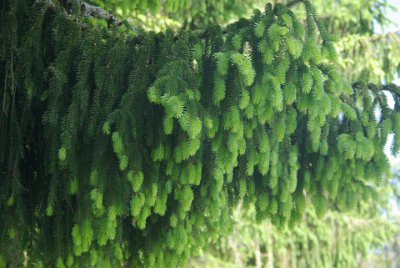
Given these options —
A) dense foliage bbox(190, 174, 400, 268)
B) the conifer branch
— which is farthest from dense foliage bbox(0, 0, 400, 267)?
dense foliage bbox(190, 174, 400, 268)

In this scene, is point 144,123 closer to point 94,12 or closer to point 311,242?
point 94,12

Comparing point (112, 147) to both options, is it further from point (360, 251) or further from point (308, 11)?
point (360, 251)

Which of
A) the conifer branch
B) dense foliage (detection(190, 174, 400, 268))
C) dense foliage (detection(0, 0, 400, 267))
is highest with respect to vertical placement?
the conifer branch

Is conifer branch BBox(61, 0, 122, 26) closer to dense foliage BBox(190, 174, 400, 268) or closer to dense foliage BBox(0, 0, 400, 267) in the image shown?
dense foliage BBox(0, 0, 400, 267)

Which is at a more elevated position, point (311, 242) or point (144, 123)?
point (144, 123)

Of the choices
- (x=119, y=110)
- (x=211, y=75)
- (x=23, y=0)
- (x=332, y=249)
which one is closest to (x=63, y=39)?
(x=23, y=0)

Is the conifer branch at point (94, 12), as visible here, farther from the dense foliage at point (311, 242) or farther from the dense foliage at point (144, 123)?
the dense foliage at point (311, 242)

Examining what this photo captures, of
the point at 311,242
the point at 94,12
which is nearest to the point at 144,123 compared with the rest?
the point at 94,12

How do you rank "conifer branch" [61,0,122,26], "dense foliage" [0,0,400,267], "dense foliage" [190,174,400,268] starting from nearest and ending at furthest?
1. "dense foliage" [0,0,400,267]
2. "conifer branch" [61,0,122,26]
3. "dense foliage" [190,174,400,268]
